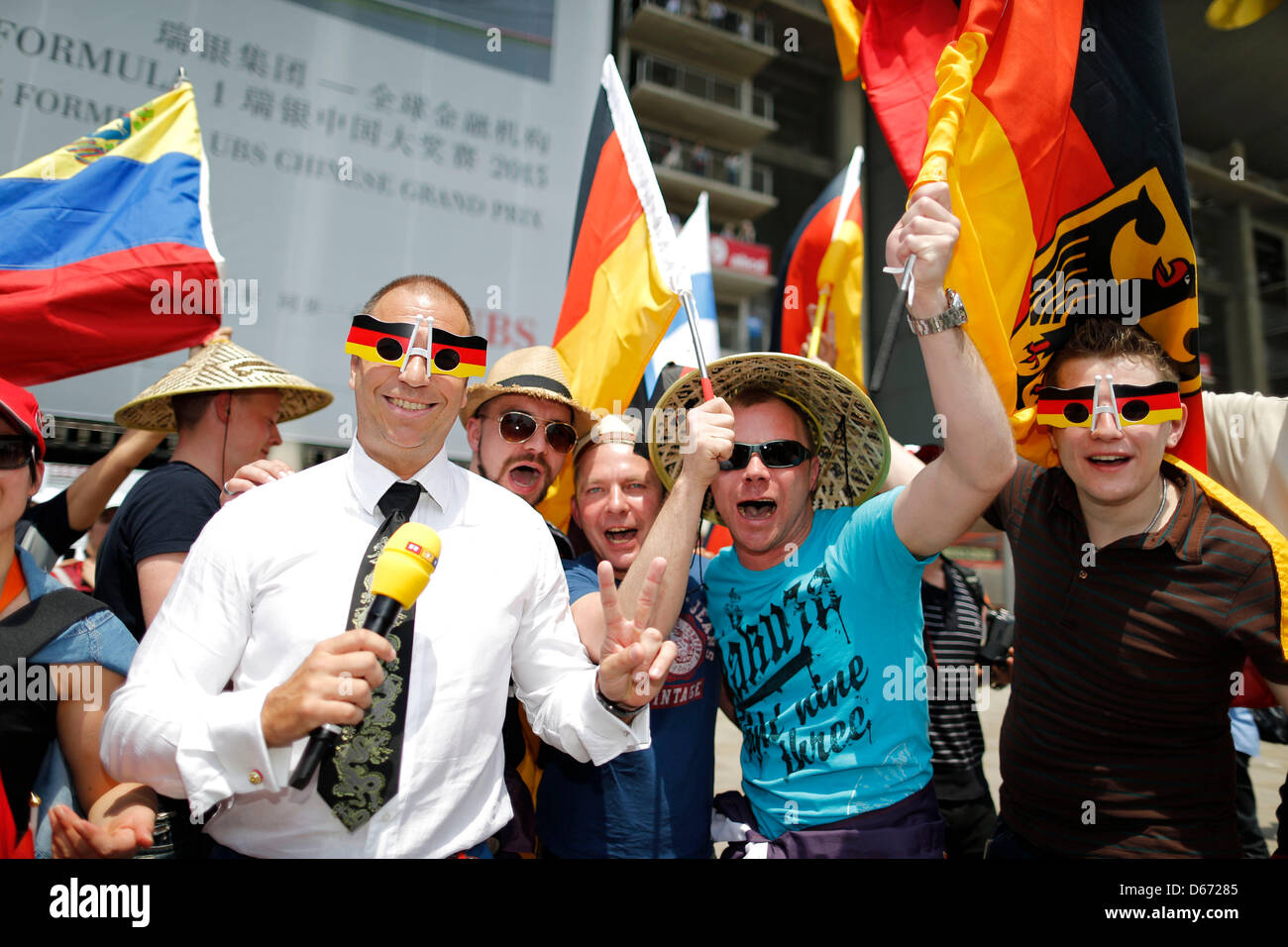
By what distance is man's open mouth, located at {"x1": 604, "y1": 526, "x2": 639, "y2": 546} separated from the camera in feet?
8.58

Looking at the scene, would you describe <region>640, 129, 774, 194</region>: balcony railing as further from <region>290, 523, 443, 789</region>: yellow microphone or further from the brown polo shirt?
<region>290, 523, 443, 789</region>: yellow microphone

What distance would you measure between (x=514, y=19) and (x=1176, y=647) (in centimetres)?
972

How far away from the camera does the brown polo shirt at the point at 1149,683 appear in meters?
1.89

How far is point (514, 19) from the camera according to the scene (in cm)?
903

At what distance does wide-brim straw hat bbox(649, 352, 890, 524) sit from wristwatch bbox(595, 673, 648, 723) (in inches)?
43.7

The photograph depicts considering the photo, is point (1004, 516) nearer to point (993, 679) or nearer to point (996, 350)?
point (996, 350)

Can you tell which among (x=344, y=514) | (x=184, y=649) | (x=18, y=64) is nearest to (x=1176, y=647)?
(x=344, y=514)

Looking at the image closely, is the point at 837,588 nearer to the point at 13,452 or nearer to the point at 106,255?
the point at 13,452

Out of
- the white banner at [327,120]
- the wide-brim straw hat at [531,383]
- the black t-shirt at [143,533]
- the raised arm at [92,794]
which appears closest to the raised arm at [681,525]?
the wide-brim straw hat at [531,383]

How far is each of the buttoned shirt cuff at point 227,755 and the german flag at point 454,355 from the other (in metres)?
0.84

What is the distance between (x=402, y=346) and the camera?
6.04 ft

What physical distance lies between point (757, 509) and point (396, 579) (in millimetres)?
1253

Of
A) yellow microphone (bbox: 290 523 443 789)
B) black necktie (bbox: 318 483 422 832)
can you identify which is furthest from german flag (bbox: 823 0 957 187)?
black necktie (bbox: 318 483 422 832)

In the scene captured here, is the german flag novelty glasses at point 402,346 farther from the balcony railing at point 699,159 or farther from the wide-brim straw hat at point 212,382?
the balcony railing at point 699,159
